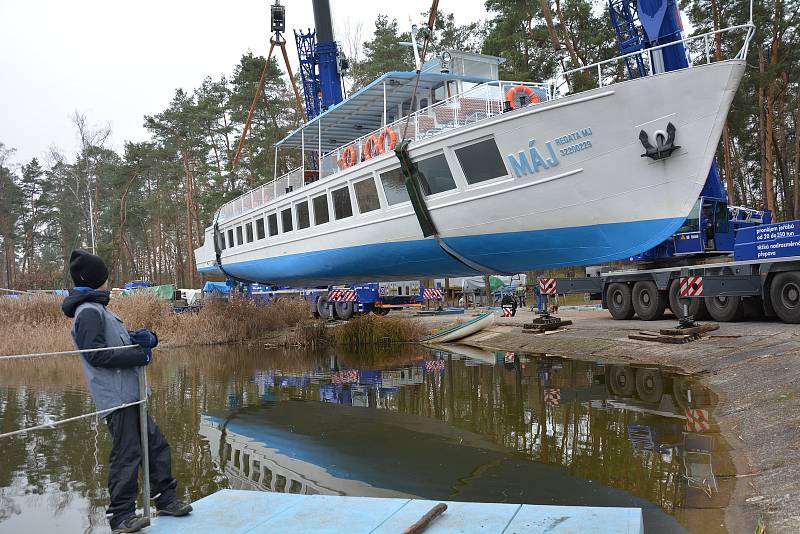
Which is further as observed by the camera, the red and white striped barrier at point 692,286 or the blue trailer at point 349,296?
the blue trailer at point 349,296

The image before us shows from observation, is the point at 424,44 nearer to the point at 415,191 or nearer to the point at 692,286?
the point at 415,191

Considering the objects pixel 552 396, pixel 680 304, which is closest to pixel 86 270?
pixel 552 396

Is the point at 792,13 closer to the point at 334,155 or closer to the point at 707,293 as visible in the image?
the point at 707,293

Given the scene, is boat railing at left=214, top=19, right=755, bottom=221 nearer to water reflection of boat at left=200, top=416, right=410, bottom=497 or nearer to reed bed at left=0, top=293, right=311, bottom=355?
water reflection of boat at left=200, top=416, right=410, bottom=497

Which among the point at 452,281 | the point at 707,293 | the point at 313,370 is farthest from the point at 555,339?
the point at 452,281

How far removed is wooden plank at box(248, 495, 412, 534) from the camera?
402 cm

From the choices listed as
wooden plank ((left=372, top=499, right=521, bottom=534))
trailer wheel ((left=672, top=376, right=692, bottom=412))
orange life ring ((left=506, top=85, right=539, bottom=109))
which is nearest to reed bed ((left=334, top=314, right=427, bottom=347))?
trailer wheel ((left=672, top=376, right=692, bottom=412))

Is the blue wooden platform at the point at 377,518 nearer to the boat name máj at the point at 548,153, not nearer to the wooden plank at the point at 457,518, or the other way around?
the wooden plank at the point at 457,518

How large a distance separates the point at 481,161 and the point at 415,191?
1.28 metres

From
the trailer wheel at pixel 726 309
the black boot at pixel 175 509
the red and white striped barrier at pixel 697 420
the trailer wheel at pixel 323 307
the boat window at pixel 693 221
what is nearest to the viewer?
the black boot at pixel 175 509

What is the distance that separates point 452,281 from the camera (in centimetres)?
4462

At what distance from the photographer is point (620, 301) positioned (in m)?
18.1

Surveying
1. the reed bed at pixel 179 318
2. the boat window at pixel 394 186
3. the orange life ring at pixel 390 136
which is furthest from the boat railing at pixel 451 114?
the reed bed at pixel 179 318

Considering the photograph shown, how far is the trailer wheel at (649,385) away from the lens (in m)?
9.41
